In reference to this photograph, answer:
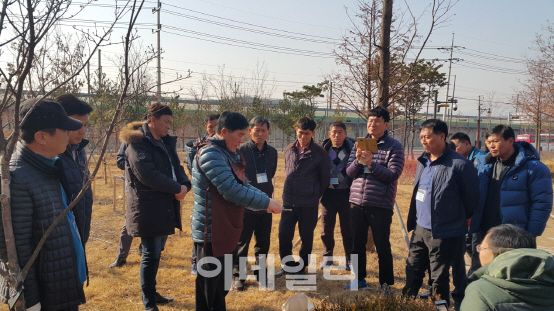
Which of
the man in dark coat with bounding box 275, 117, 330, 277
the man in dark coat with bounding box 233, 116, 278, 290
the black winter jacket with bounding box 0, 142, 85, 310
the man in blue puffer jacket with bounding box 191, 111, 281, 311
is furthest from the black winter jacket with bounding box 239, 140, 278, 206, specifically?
the black winter jacket with bounding box 0, 142, 85, 310

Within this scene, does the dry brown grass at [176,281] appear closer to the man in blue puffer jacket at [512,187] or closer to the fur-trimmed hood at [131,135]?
the man in blue puffer jacket at [512,187]

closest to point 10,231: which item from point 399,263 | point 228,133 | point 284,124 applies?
point 228,133

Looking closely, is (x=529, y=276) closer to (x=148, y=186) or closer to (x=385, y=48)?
(x=148, y=186)

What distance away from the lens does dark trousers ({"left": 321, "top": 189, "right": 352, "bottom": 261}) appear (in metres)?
4.68

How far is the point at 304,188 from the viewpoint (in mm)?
4156

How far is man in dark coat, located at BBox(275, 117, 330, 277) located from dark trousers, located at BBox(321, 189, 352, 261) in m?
0.47

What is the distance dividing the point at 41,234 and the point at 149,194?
4.79 ft

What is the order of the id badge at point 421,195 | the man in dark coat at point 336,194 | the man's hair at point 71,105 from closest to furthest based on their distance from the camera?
1. the man's hair at point 71,105
2. the id badge at point 421,195
3. the man in dark coat at point 336,194

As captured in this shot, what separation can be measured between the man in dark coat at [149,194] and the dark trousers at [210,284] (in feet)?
2.30

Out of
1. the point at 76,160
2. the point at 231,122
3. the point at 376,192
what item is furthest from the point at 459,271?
the point at 76,160

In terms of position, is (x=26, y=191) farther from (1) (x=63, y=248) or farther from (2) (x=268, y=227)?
(2) (x=268, y=227)

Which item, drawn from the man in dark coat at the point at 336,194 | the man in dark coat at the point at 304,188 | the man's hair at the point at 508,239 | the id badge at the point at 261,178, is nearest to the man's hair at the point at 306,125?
the man in dark coat at the point at 304,188

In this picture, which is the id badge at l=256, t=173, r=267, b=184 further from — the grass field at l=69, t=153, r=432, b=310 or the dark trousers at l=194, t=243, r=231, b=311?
the dark trousers at l=194, t=243, r=231, b=311

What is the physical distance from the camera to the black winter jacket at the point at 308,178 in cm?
416
